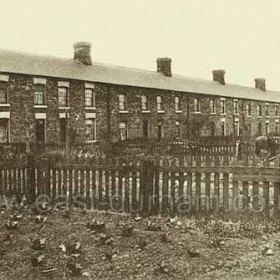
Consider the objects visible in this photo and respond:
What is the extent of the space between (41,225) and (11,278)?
2.35 meters

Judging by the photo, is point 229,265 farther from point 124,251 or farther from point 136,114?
point 136,114

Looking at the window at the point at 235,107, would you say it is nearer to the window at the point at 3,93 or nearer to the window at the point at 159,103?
the window at the point at 159,103

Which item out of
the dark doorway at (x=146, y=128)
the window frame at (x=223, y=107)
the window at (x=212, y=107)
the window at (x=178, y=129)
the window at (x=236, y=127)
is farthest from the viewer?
the window at (x=236, y=127)

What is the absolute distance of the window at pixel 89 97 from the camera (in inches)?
1204

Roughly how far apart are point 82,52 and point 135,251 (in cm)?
2981

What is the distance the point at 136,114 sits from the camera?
35.2 m

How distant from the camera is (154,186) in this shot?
9.06m

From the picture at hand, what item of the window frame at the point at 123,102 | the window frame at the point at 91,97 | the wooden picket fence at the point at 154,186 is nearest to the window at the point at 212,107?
the window frame at the point at 123,102

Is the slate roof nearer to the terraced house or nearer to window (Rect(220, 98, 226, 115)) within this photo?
the terraced house

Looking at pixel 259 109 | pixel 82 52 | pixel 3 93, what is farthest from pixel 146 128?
pixel 259 109

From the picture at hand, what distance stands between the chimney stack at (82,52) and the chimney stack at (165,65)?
12119mm

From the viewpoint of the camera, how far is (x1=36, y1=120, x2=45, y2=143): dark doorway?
2705 centimetres

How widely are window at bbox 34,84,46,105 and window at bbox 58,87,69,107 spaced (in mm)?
1268

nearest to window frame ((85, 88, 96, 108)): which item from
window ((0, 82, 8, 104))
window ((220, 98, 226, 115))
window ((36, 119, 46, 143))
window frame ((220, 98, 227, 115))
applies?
window ((36, 119, 46, 143))
